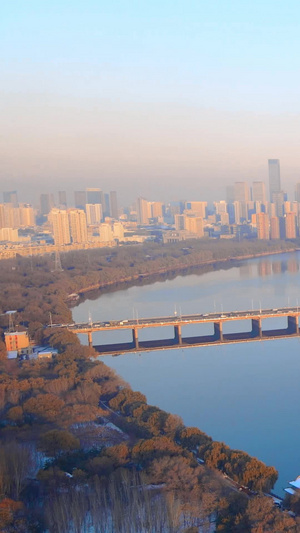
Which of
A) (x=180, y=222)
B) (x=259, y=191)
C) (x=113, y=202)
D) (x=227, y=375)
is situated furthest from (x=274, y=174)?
(x=227, y=375)

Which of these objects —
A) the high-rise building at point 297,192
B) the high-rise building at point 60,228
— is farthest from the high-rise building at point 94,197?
the high-rise building at point 60,228

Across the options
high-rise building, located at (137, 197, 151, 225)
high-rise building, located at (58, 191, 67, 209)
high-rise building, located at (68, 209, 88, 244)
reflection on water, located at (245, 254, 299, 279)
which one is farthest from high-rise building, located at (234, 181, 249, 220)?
reflection on water, located at (245, 254, 299, 279)

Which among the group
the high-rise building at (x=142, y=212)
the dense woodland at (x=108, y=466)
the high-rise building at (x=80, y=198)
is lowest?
the dense woodland at (x=108, y=466)

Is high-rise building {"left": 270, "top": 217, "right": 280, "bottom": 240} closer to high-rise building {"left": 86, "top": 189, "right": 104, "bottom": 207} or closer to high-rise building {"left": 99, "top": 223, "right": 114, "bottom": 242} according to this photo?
high-rise building {"left": 99, "top": 223, "right": 114, "bottom": 242}

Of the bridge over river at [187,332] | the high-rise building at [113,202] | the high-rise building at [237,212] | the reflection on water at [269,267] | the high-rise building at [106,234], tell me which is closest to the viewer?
the bridge over river at [187,332]

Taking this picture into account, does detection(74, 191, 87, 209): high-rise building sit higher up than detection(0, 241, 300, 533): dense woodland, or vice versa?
detection(74, 191, 87, 209): high-rise building

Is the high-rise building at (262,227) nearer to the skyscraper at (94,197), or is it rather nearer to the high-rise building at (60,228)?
the high-rise building at (60,228)
